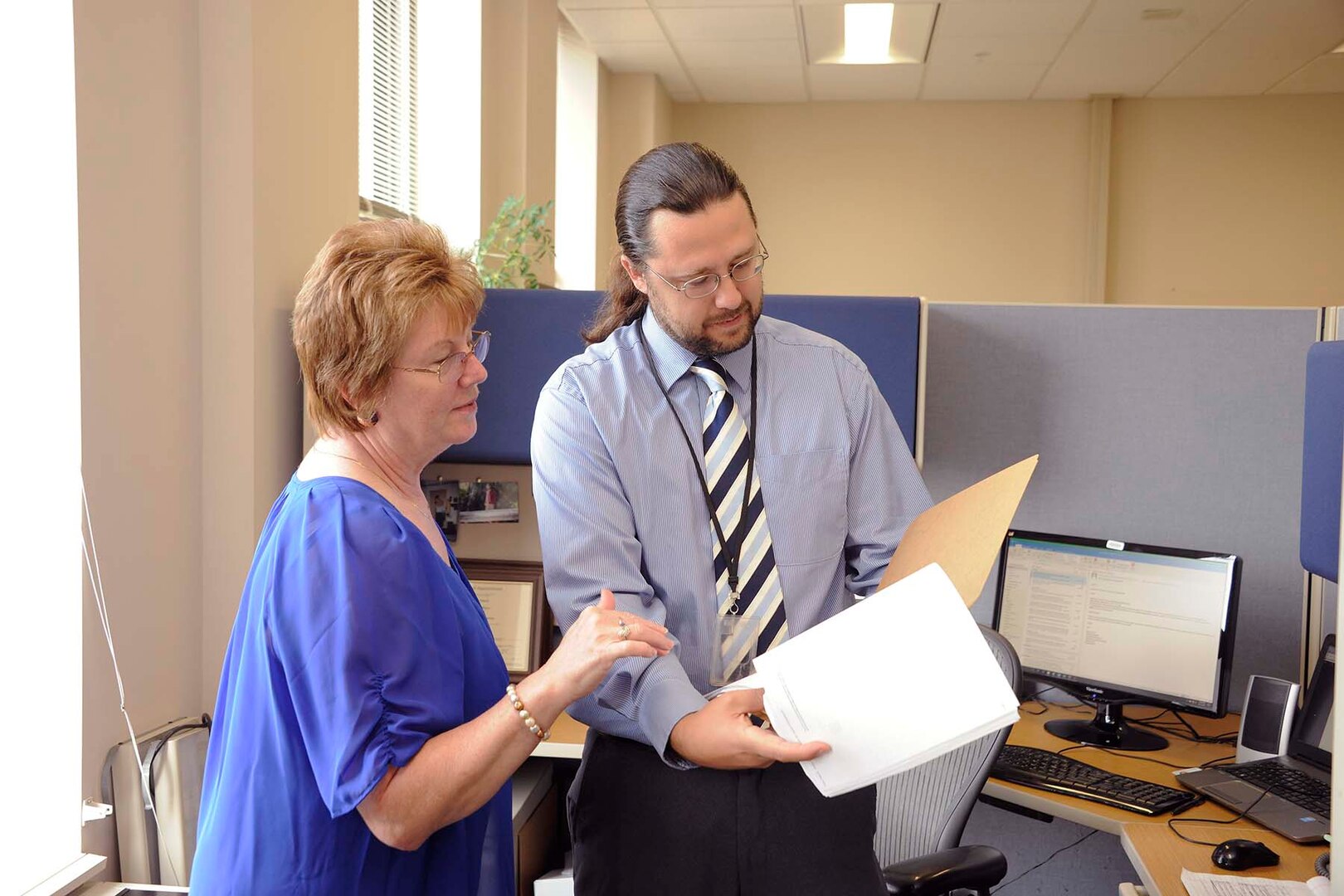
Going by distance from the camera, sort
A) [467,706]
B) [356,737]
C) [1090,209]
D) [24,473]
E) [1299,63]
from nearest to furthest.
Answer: [356,737], [467,706], [24,473], [1299,63], [1090,209]

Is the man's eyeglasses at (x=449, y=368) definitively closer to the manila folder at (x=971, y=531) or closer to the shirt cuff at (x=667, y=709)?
the shirt cuff at (x=667, y=709)

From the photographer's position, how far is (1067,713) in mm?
2377

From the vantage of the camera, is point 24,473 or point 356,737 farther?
point 24,473

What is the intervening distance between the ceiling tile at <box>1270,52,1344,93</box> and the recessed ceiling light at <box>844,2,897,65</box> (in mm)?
2312

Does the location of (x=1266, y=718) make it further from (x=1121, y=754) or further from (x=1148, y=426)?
(x=1148, y=426)

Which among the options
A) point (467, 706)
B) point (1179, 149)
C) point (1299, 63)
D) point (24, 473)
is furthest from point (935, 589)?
point (1179, 149)

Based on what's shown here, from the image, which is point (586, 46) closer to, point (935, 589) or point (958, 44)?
point (958, 44)

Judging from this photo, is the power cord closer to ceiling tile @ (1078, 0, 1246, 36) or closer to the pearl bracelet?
the pearl bracelet

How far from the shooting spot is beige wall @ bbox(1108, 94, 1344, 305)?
6695 millimetres

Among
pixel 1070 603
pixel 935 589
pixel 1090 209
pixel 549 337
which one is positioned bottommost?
pixel 1070 603

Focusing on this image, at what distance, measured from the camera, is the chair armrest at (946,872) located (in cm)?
165

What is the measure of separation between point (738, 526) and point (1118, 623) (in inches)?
48.2

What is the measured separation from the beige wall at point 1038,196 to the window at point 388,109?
3.61 meters

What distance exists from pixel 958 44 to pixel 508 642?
15.1 ft
